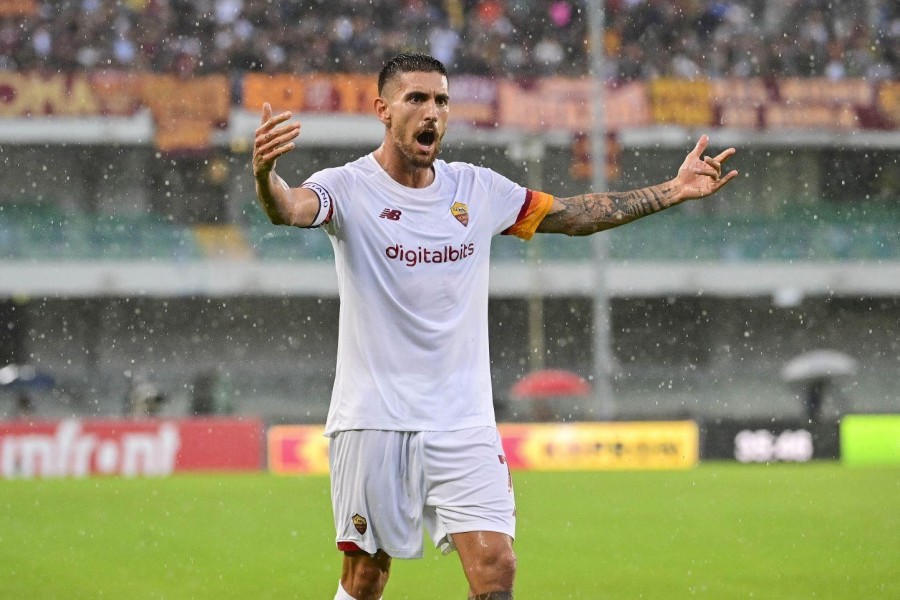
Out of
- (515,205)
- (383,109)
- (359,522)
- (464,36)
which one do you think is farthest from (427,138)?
(464,36)

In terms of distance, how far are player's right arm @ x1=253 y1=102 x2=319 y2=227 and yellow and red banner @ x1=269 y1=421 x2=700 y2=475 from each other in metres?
15.3

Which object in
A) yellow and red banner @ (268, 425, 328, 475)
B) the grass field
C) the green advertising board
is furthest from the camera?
the green advertising board

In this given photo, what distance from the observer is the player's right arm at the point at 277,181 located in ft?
13.7

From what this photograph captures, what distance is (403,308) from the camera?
444 cm

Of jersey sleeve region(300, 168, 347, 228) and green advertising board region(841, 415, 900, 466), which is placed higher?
jersey sleeve region(300, 168, 347, 228)

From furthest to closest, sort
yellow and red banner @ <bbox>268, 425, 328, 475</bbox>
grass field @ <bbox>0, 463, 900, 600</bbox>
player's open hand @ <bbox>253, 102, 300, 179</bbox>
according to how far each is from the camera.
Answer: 1. yellow and red banner @ <bbox>268, 425, 328, 475</bbox>
2. grass field @ <bbox>0, 463, 900, 600</bbox>
3. player's open hand @ <bbox>253, 102, 300, 179</bbox>

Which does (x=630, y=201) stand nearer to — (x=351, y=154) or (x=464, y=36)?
(x=464, y=36)

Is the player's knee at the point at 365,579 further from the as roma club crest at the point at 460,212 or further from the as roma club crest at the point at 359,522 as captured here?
the as roma club crest at the point at 460,212

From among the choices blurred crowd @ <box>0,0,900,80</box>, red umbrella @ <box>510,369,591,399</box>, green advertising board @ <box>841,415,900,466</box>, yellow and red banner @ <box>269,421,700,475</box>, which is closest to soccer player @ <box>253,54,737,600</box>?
yellow and red banner @ <box>269,421,700,475</box>

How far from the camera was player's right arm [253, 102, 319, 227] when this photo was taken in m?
4.18

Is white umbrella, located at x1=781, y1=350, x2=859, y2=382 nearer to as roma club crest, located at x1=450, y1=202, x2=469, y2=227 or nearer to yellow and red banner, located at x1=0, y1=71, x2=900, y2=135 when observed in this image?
yellow and red banner, located at x1=0, y1=71, x2=900, y2=135

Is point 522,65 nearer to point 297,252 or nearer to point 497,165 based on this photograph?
point 497,165

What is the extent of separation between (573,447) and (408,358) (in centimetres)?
1579

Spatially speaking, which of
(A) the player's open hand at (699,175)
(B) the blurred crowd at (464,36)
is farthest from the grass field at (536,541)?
(B) the blurred crowd at (464,36)
